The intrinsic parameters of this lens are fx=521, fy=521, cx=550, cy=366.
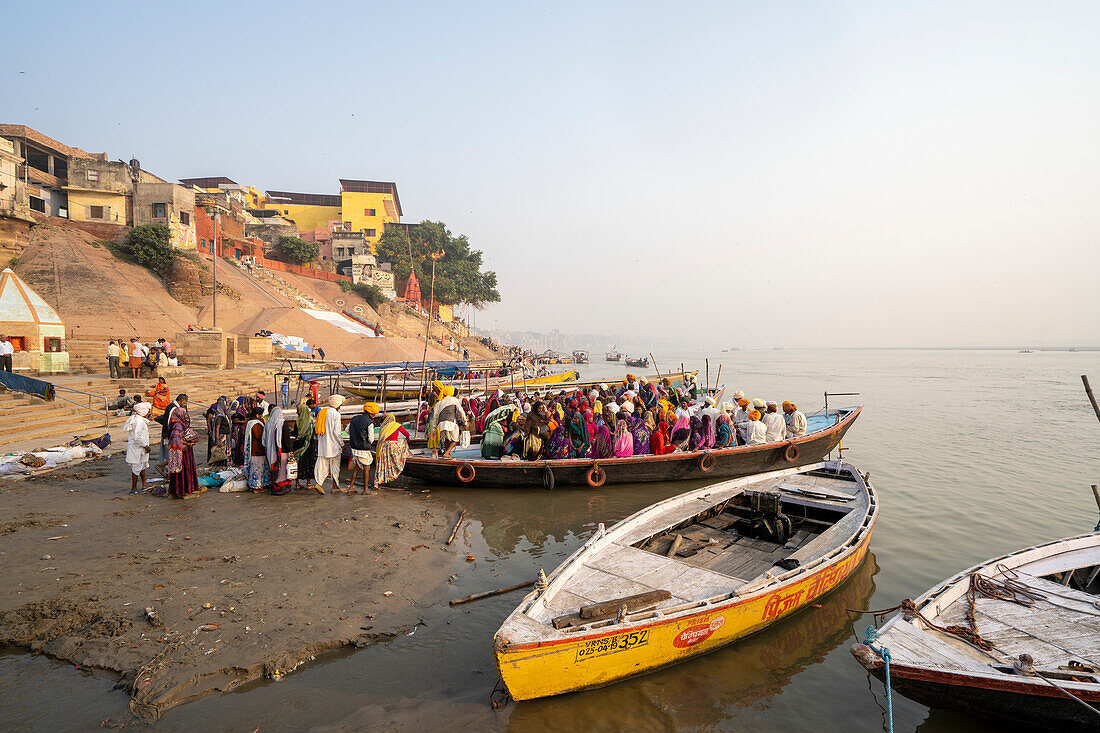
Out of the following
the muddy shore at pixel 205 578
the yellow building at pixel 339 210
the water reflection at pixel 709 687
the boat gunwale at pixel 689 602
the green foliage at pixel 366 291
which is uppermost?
the yellow building at pixel 339 210

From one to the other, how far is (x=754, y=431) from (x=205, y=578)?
11.1 metres

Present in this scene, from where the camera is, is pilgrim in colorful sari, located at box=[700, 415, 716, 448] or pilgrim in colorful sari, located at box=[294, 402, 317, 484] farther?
pilgrim in colorful sari, located at box=[700, 415, 716, 448]

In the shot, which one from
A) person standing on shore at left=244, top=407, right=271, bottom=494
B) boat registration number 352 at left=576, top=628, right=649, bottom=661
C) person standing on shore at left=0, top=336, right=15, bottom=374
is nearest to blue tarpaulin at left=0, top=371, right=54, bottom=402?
person standing on shore at left=0, top=336, right=15, bottom=374

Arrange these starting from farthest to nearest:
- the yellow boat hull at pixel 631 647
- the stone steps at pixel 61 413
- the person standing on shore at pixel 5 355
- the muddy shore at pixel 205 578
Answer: the person standing on shore at pixel 5 355
the stone steps at pixel 61 413
the muddy shore at pixel 205 578
the yellow boat hull at pixel 631 647

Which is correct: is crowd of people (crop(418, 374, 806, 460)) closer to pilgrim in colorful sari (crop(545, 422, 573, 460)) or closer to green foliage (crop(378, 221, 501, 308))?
pilgrim in colorful sari (crop(545, 422, 573, 460))

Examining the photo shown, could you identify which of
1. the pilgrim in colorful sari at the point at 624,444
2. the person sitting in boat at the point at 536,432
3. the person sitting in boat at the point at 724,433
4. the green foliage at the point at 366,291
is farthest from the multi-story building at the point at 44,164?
the person sitting in boat at the point at 724,433

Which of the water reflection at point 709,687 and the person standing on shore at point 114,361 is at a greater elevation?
the person standing on shore at point 114,361

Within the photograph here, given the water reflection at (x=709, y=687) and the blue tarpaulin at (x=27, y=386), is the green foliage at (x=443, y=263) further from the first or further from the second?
the water reflection at (x=709, y=687)

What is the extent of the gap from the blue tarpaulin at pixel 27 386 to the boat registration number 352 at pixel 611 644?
1615cm

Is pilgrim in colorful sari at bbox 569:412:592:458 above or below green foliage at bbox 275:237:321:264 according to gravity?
below

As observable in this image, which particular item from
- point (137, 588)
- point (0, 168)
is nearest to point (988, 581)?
point (137, 588)

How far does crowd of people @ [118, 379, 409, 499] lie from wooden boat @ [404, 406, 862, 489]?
77cm

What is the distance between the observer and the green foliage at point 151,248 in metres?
35.4

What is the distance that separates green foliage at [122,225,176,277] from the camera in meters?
35.4
